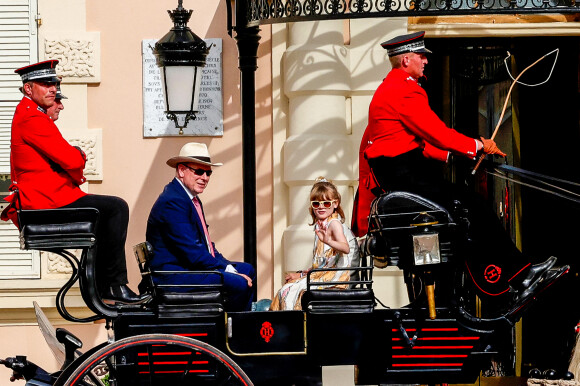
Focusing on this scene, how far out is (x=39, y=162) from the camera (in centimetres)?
748

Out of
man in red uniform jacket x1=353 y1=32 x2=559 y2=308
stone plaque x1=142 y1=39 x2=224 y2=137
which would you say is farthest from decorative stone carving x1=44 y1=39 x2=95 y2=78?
man in red uniform jacket x1=353 y1=32 x2=559 y2=308

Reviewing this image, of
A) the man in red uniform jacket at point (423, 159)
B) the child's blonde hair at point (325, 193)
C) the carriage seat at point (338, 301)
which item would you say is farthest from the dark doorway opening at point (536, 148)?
the carriage seat at point (338, 301)

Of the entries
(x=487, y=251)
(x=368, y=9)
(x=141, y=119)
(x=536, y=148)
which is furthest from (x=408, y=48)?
(x=536, y=148)

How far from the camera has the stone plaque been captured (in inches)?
393

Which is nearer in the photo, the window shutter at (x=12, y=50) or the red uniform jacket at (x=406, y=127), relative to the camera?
the red uniform jacket at (x=406, y=127)

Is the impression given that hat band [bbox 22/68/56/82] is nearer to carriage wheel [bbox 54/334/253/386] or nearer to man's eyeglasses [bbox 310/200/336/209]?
carriage wheel [bbox 54/334/253/386]

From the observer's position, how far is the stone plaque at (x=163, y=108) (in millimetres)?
9992

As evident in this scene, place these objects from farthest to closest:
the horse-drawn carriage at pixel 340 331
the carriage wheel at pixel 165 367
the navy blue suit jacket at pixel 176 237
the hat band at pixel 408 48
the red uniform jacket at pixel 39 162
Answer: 1. the hat band at pixel 408 48
2. the red uniform jacket at pixel 39 162
3. the navy blue suit jacket at pixel 176 237
4. the horse-drawn carriage at pixel 340 331
5. the carriage wheel at pixel 165 367

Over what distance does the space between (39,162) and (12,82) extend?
2688 millimetres

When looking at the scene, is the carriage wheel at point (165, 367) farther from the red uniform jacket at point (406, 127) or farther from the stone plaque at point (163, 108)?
the stone plaque at point (163, 108)

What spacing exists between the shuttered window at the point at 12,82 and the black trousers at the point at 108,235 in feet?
8.39

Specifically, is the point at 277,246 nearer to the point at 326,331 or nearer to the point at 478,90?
the point at 478,90

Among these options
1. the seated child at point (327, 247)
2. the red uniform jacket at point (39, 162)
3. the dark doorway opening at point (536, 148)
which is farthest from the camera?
the dark doorway opening at point (536, 148)

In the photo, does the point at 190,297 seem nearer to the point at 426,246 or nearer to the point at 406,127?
the point at 426,246
